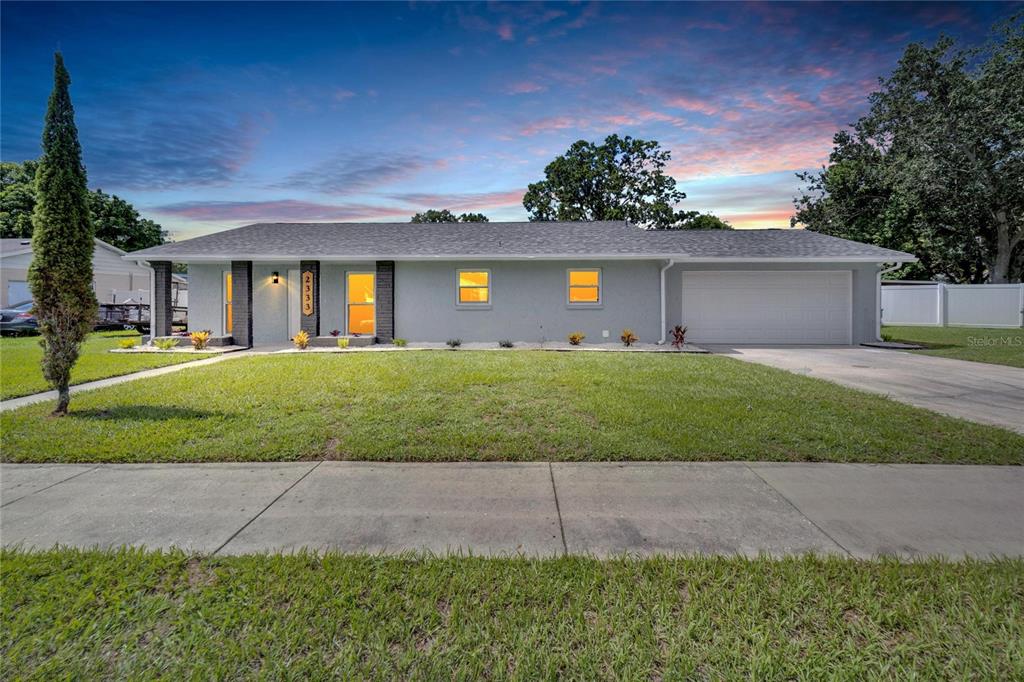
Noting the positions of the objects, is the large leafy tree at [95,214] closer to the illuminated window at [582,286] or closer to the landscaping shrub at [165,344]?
the landscaping shrub at [165,344]

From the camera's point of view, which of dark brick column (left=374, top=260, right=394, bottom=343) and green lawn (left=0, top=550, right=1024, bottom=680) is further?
dark brick column (left=374, top=260, right=394, bottom=343)

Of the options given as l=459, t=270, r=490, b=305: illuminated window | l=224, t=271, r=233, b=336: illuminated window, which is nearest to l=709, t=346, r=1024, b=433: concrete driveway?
l=459, t=270, r=490, b=305: illuminated window

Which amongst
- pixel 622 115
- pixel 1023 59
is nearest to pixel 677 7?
pixel 622 115

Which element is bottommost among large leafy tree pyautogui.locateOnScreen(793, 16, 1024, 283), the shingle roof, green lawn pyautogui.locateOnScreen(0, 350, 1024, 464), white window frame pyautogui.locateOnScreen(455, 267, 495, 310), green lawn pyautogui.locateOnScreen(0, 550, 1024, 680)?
green lawn pyautogui.locateOnScreen(0, 550, 1024, 680)

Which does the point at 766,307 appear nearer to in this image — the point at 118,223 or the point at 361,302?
the point at 361,302

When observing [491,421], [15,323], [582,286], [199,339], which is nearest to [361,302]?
[199,339]

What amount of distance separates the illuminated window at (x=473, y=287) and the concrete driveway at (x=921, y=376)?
292 inches

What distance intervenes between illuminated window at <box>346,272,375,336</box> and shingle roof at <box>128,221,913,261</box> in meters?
0.96

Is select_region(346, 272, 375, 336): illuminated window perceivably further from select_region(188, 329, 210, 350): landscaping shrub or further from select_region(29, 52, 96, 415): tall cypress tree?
select_region(29, 52, 96, 415): tall cypress tree

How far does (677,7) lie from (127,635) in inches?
513

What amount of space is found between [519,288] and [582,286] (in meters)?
2.04

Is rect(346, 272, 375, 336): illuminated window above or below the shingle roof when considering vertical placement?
below

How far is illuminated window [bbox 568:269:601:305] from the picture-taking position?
1512cm

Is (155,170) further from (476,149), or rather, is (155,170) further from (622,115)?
(622,115)
